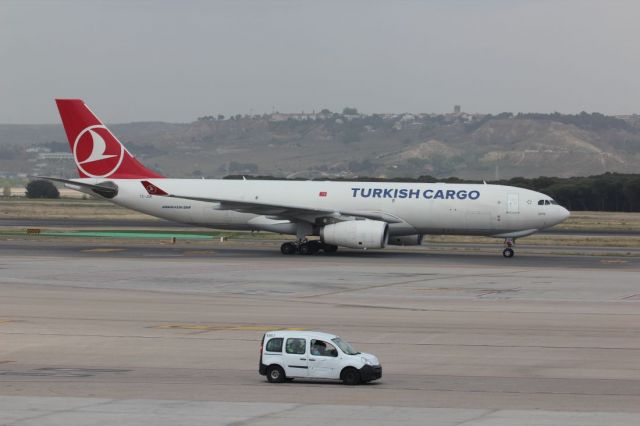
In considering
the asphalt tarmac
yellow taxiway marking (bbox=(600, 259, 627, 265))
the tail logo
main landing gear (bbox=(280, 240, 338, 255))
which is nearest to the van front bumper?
yellow taxiway marking (bbox=(600, 259, 627, 265))

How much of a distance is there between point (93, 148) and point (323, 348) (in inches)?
1667

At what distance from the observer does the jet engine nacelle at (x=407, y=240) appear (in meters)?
59.9

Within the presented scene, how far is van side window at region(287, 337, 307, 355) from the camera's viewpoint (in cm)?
2380

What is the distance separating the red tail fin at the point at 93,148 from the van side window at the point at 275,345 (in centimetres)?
4088

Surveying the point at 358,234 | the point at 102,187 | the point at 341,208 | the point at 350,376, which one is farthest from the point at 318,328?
the point at 102,187

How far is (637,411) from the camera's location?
20188mm

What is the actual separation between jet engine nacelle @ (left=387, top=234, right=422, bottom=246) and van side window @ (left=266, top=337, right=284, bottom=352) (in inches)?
1424

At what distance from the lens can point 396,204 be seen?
5850 cm

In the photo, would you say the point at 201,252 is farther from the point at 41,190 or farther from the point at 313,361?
the point at 41,190

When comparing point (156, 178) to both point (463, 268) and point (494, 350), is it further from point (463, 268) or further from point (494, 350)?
point (494, 350)

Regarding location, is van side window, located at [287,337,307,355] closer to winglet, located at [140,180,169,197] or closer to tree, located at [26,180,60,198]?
winglet, located at [140,180,169,197]

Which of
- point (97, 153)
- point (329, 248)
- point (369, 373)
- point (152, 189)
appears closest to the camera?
point (369, 373)

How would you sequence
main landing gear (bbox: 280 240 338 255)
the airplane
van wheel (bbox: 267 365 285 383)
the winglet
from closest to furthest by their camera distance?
1. van wheel (bbox: 267 365 285 383)
2. the airplane
3. main landing gear (bbox: 280 240 338 255)
4. the winglet

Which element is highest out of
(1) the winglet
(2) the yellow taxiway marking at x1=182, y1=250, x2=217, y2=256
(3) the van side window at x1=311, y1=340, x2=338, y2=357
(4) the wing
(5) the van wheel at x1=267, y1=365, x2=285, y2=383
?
(1) the winglet
